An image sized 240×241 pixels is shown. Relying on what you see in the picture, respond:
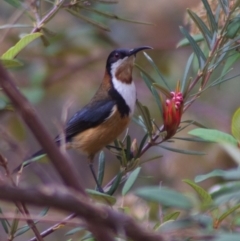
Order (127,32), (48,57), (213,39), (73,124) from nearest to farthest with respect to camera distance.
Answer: (213,39), (73,124), (48,57), (127,32)

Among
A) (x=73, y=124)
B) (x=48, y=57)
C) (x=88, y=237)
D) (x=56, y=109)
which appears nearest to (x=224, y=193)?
(x=88, y=237)

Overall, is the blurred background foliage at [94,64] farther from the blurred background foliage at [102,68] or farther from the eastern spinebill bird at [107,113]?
the eastern spinebill bird at [107,113]

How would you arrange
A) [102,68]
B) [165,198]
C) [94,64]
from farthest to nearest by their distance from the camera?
[102,68]
[94,64]
[165,198]

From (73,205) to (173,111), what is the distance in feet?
3.07

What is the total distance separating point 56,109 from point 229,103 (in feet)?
4.48

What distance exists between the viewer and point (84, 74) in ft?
13.3

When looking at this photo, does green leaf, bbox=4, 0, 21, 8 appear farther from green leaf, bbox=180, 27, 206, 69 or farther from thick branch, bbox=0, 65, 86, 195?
thick branch, bbox=0, 65, 86, 195

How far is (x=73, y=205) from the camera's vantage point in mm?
632

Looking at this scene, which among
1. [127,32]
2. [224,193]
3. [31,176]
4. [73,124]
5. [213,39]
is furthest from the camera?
[127,32]

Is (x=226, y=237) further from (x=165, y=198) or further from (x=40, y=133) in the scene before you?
(x=40, y=133)

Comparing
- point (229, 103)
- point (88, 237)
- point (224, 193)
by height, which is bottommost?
point (229, 103)

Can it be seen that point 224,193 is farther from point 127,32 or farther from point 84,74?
point 127,32

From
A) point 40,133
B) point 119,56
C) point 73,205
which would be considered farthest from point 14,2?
point 73,205

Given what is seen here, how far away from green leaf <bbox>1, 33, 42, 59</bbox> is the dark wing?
40.2 inches
